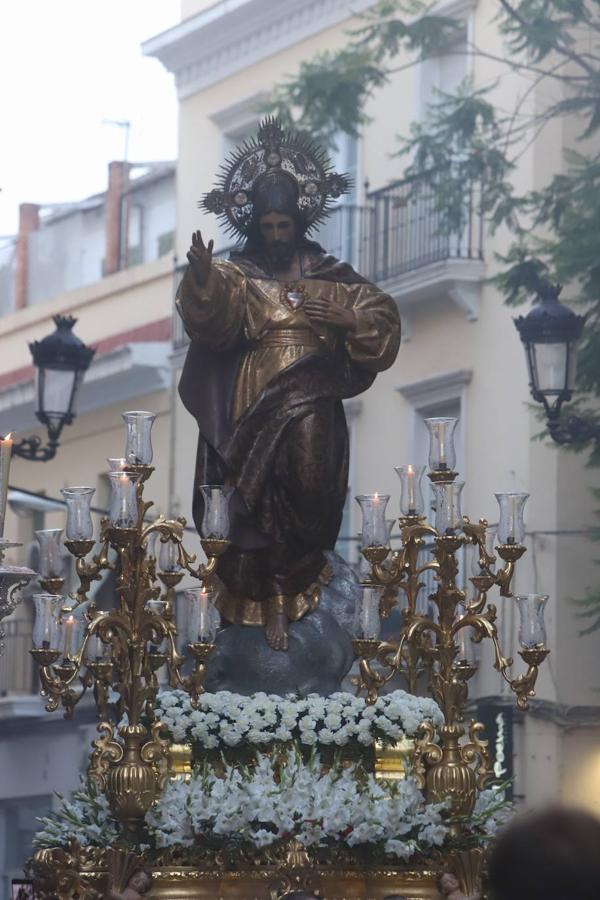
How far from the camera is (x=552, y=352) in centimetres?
1343

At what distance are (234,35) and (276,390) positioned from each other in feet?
58.5

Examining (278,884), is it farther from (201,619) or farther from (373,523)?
(373,523)

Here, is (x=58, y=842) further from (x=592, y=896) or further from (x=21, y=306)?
(x=21, y=306)

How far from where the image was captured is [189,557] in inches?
336

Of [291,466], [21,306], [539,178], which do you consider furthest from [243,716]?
[21,306]

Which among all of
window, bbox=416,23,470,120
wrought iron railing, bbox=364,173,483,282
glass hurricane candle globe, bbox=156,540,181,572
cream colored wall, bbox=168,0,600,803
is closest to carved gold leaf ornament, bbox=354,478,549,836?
glass hurricane candle globe, bbox=156,540,181,572

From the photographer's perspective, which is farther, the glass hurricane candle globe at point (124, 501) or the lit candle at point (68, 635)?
the lit candle at point (68, 635)

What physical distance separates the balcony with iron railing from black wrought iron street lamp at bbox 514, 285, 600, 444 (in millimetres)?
8116

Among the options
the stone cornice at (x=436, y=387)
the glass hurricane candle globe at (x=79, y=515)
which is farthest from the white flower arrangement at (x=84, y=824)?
the stone cornice at (x=436, y=387)

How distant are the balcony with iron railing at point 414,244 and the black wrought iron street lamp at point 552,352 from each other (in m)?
8.12

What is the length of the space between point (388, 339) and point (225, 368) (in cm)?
64

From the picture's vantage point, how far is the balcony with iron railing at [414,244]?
22.3m

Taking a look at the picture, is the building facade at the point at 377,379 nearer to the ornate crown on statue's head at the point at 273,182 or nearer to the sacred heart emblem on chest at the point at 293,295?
the ornate crown on statue's head at the point at 273,182

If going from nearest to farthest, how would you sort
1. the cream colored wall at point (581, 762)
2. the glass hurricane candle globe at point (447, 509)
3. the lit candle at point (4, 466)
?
the lit candle at point (4, 466)
the glass hurricane candle globe at point (447, 509)
the cream colored wall at point (581, 762)
